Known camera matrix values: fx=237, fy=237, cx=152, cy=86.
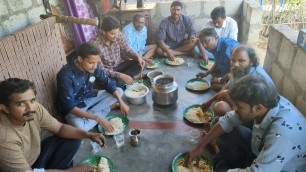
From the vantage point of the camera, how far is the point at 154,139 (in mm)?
3363

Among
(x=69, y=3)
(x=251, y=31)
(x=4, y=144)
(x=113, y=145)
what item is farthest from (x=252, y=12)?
(x=4, y=144)

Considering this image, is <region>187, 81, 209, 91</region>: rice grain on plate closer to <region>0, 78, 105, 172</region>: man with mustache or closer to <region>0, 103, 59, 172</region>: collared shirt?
<region>0, 78, 105, 172</region>: man with mustache

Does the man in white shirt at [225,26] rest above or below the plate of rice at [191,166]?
above

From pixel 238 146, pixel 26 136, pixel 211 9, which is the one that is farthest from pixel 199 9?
pixel 26 136

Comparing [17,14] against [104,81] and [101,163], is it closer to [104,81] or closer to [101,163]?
[104,81]

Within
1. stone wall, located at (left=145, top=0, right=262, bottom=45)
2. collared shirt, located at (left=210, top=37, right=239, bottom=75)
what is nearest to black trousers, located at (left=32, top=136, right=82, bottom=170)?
collared shirt, located at (left=210, top=37, right=239, bottom=75)

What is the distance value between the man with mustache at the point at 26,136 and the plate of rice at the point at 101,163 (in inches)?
6.8

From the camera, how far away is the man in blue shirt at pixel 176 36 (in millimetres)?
5703

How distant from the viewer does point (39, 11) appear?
3723mm

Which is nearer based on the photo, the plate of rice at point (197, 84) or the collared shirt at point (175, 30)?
the plate of rice at point (197, 84)

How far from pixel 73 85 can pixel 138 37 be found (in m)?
2.48

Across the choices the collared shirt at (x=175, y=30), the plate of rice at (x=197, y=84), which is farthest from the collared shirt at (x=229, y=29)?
the plate of rice at (x=197, y=84)

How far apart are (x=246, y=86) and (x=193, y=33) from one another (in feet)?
13.4

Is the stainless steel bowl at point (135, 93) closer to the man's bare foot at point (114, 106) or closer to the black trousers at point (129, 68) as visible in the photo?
the man's bare foot at point (114, 106)
